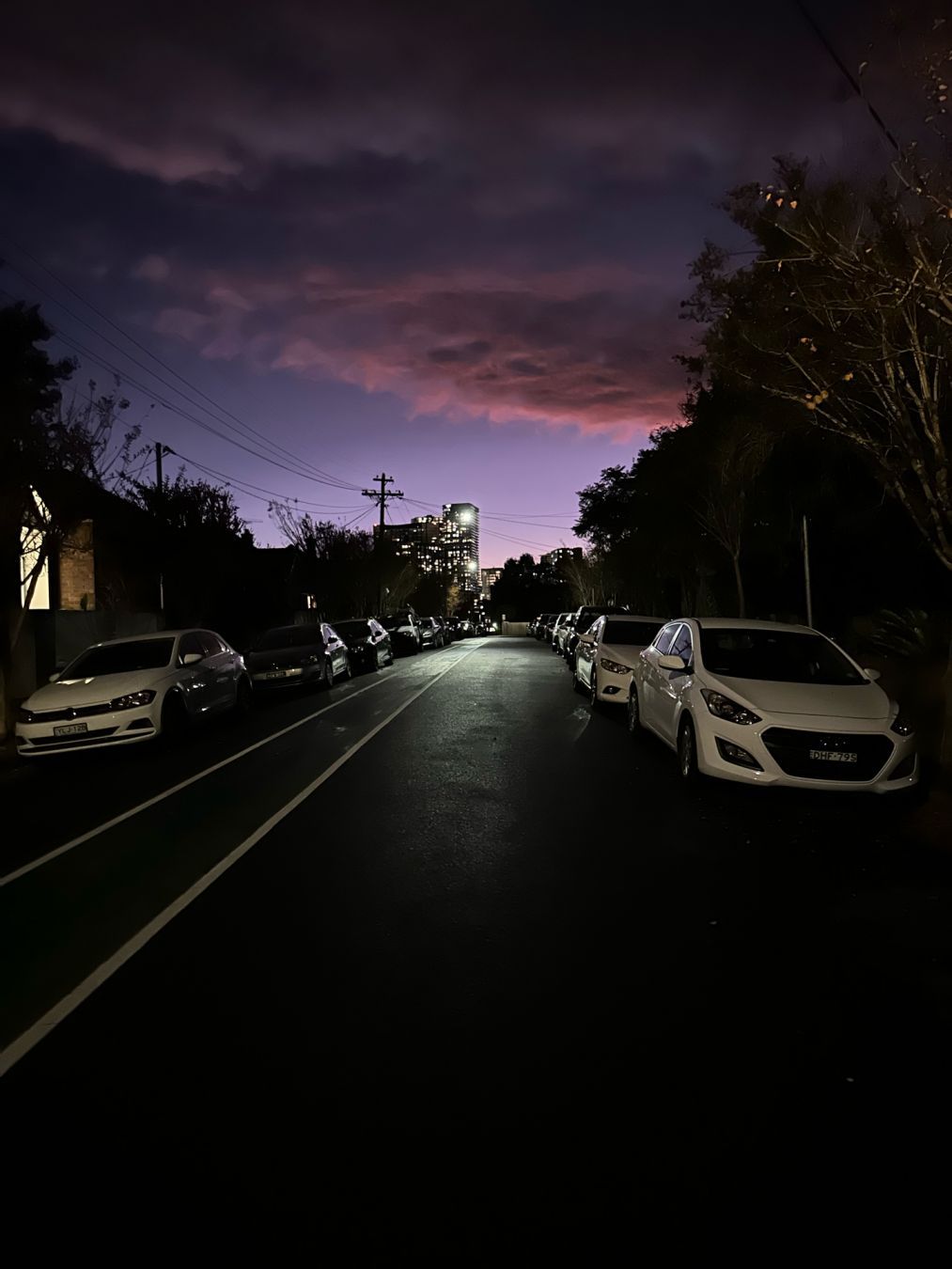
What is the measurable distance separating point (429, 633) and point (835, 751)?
40888 mm

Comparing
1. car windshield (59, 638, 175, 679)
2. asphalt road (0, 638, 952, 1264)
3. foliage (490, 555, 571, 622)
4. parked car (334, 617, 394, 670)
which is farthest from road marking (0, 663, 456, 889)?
foliage (490, 555, 571, 622)

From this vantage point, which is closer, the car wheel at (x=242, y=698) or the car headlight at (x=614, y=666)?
the car headlight at (x=614, y=666)

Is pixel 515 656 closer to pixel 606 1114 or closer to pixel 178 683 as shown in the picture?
pixel 178 683

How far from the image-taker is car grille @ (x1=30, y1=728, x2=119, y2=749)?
36.2ft

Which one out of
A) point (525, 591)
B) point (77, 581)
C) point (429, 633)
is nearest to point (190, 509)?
point (77, 581)

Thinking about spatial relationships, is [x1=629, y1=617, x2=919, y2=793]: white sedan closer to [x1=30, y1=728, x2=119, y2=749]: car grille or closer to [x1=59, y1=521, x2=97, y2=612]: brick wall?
[x1=30, y1=728, x2=119, y2=749]: car grille

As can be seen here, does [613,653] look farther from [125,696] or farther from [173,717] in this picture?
[125,696]

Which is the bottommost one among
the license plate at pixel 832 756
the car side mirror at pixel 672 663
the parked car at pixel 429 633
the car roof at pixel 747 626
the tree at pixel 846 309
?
the parked car at pixel 429 633

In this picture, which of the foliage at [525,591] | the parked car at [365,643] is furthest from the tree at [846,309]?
the foliage at [525,591]

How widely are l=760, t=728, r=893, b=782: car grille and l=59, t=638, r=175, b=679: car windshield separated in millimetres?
8616

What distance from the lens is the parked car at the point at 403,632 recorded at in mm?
39188

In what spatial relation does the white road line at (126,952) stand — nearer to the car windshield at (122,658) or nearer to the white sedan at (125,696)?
the white sedan at (125,696)

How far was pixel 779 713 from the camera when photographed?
7.61 meters

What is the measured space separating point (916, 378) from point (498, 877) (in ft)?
32.9
